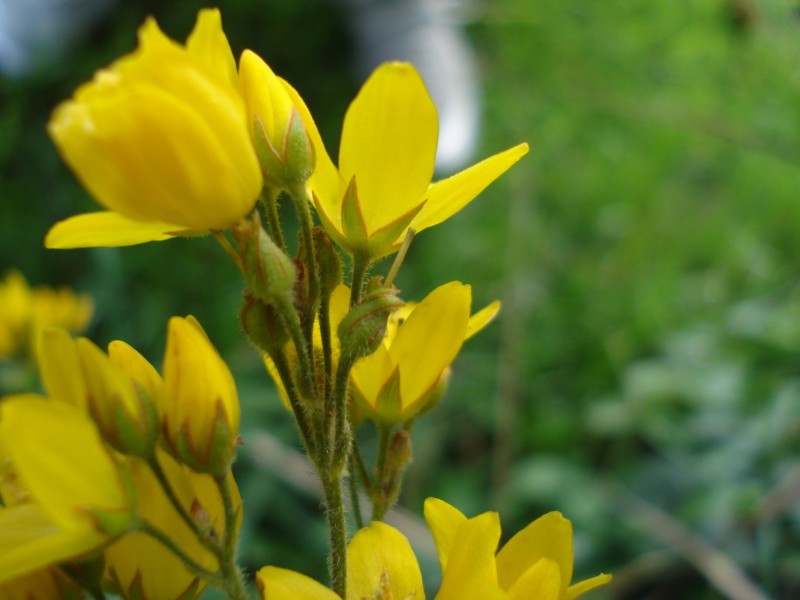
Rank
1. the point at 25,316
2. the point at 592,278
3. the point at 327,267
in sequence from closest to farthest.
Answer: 1. the point at 327,267
2. the point at 25,316
3. the point at 592,278

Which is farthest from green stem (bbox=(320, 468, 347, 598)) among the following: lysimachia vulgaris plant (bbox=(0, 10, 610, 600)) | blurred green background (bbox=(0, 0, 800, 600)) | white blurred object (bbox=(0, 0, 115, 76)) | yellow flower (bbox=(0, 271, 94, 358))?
white blurred object (bbox=(0, 0, 115, 76))

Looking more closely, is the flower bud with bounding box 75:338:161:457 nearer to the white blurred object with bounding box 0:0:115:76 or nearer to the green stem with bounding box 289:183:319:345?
the green stem with bounding box 289:183:319:345

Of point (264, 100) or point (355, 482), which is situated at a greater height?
point (264, 100)

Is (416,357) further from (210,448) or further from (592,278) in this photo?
(592,278)

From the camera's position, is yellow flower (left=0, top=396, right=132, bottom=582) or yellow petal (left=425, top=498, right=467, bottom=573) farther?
yellow petal (left=425, top=498, right=467, bottom=573)

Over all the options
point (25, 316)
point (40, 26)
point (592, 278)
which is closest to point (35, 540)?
point (25, 316)

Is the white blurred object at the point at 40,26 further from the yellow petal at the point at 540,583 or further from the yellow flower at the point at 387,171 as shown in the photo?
the yellow petal at the point at 540,583

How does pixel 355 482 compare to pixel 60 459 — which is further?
pixel 355 482
